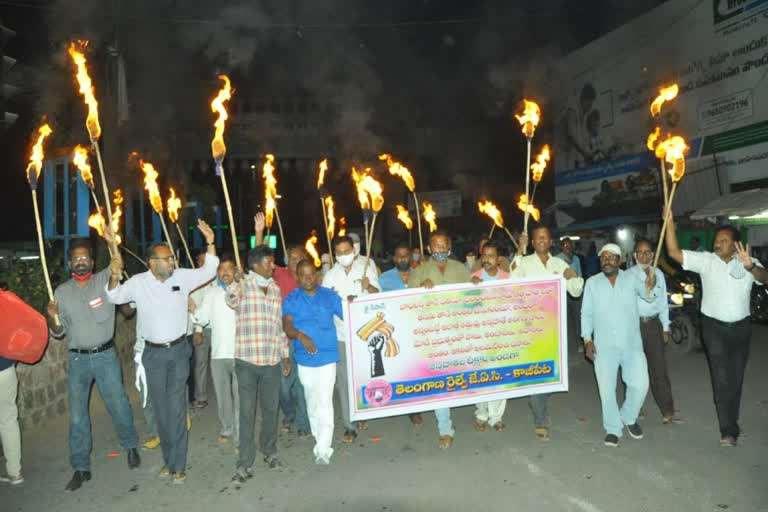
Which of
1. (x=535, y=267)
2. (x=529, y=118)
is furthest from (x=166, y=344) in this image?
(x=529, y=118)

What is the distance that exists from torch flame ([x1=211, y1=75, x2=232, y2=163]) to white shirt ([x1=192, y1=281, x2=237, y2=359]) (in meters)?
1.40

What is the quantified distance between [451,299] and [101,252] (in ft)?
26.2

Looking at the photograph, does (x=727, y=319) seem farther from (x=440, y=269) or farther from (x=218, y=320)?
(x=218, y=320)

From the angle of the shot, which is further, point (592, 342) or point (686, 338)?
point (686, 338)

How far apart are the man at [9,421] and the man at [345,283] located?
9.69ft

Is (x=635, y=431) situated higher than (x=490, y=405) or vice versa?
(x=490, y=405)

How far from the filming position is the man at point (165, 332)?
215 inches

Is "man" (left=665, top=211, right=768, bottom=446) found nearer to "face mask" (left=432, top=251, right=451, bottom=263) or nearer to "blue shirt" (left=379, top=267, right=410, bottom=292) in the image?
"face mask" (left=432, top=251, right=451, bottom=263)

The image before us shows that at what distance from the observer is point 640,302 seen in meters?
6.70

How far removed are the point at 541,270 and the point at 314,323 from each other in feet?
8.59

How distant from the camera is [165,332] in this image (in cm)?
552

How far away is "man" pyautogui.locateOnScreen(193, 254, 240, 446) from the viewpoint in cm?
630

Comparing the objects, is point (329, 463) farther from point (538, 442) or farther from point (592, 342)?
point (592, 342)

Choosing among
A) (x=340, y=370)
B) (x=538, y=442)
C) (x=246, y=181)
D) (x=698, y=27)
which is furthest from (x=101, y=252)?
(x=246, y=181)
